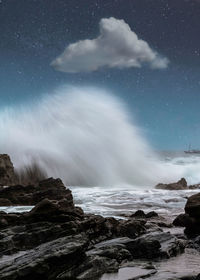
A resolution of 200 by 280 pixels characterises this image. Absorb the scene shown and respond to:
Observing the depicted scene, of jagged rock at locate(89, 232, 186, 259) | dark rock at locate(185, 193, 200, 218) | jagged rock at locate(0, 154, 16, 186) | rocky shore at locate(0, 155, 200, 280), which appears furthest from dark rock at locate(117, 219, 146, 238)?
jagged rock at locate(0, 154, 16, 186)

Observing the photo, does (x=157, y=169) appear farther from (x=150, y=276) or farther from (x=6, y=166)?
(x=150, y=276)

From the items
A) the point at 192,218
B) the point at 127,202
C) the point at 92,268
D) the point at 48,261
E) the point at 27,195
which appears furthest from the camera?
the point at 127,202

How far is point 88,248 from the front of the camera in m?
6.97

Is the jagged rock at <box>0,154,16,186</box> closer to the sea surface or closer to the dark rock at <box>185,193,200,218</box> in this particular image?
the sea surface

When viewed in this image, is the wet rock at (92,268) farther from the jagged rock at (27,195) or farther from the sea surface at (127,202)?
the jagged rock at (27,195)

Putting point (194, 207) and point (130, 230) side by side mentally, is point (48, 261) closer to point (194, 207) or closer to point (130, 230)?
point (130, 230)

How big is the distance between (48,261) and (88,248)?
204cm

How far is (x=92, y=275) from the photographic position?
521 cm

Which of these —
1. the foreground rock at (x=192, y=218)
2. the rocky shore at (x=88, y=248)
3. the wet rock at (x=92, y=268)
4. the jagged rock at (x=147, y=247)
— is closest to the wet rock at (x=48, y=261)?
the rocky shore at (x=88, y=248)

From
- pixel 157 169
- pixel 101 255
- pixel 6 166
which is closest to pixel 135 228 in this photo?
pixel 101 255

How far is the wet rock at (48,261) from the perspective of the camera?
4734 mm

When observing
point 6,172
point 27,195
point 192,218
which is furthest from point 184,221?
point 6,172

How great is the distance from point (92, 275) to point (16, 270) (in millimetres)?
1254

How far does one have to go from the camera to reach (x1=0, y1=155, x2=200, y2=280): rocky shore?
16.7 feet
